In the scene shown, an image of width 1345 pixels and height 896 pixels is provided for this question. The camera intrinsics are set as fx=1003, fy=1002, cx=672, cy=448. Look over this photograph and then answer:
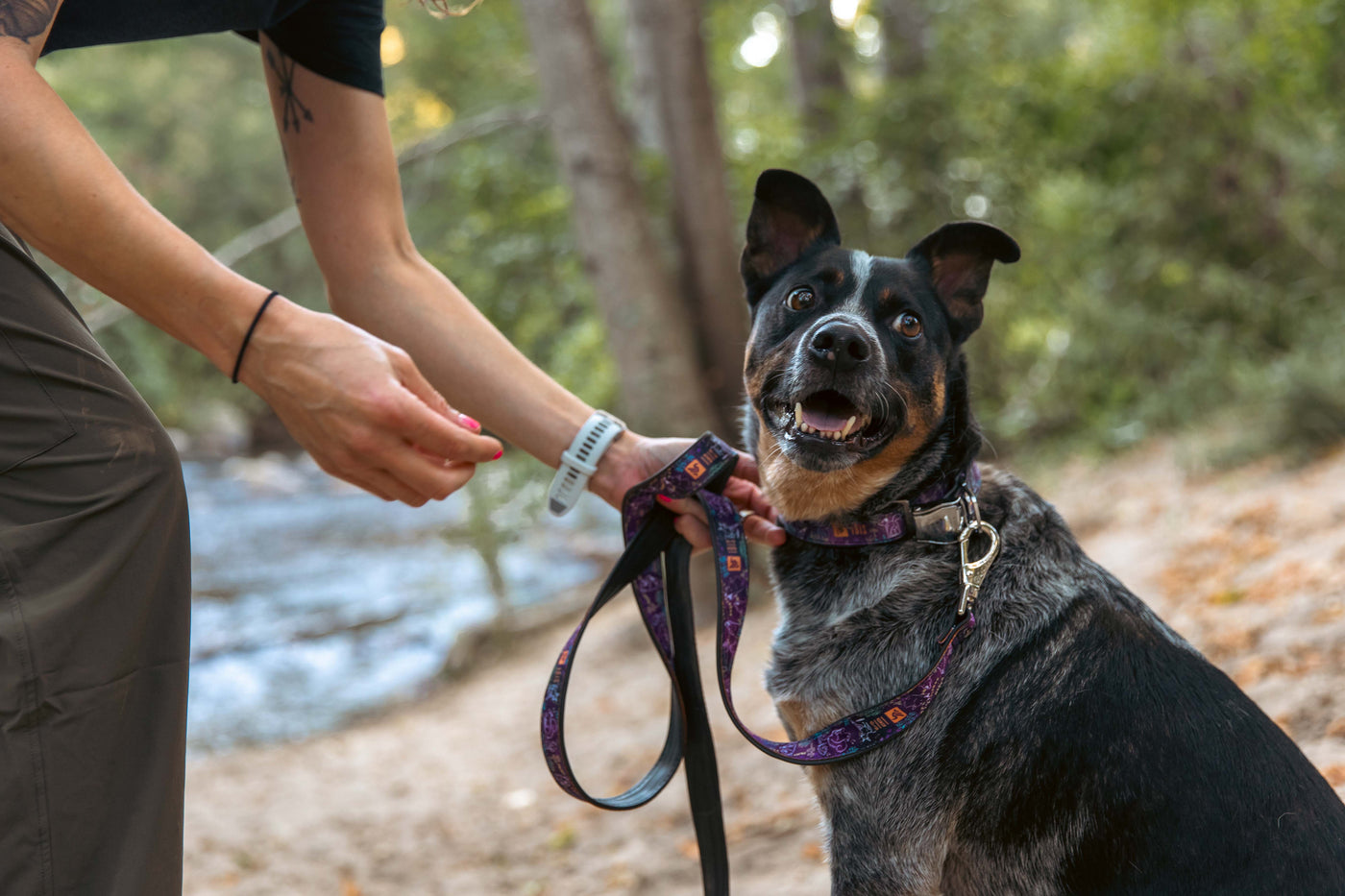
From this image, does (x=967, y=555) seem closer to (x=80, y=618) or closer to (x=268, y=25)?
(x=80, y=618)

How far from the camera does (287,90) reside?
2174 mm

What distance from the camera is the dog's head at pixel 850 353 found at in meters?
2.32

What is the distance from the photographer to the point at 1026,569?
2221mm

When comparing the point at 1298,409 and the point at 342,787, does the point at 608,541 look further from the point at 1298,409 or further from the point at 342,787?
the point at 1298,409

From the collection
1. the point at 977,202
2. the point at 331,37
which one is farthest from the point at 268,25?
the point at 977,202

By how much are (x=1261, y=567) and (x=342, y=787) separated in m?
5.34

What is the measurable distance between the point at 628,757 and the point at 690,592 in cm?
387

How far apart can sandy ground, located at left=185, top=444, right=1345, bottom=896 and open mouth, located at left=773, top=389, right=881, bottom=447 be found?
5.61ft

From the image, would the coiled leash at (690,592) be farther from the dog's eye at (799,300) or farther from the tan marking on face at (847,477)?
the dog's eye at (799,300)

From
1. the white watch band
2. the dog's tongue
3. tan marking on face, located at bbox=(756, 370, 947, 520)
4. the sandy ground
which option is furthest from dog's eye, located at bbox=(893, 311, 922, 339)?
the sandy ground

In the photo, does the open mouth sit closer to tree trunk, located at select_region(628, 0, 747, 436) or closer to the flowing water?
tree trunk, located at select_region(628, 0, 747, 436)

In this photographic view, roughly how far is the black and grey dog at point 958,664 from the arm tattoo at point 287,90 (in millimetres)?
1082

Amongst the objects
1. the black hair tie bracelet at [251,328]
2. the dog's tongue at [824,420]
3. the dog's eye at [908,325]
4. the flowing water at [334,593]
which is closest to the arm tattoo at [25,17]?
the black hair tie bracelet at [251,328]

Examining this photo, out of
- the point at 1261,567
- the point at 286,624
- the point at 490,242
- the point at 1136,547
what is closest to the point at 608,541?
the point at 286,624
